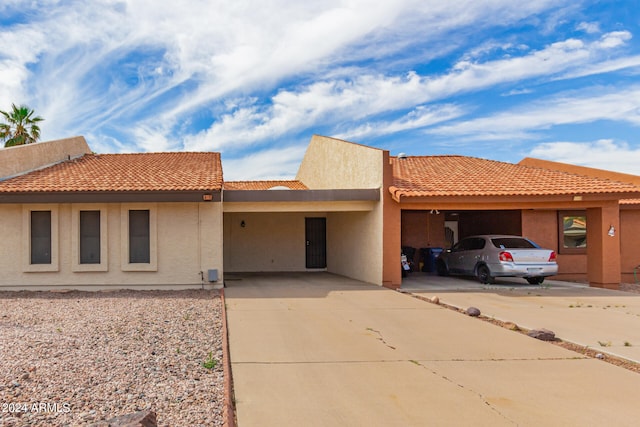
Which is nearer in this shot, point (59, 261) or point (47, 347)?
point (47, 347)

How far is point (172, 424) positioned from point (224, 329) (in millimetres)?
3786

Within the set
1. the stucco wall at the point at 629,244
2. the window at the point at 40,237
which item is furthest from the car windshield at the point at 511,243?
the window at the point at 40,237

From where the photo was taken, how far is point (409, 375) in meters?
5.68

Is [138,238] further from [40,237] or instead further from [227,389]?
[227,389]

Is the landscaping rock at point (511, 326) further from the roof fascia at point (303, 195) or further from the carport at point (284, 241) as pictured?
the carport at point (284, 241)

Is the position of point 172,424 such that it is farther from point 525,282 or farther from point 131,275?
point 525,282

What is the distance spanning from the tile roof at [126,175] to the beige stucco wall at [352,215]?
4.36 m

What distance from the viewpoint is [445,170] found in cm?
1709

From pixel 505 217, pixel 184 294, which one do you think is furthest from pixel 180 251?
pixel 505 217

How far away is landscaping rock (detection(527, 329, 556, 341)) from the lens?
24.7 feet

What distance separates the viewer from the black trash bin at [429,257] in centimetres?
1862

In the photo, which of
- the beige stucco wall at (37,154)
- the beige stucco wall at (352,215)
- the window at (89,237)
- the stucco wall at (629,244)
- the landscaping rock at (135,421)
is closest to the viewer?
the landscaping rock at (135,421)

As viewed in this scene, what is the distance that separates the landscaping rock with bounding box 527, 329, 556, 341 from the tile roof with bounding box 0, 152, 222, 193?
8.42m

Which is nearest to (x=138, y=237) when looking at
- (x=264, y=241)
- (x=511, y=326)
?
(x=264, y=241)
